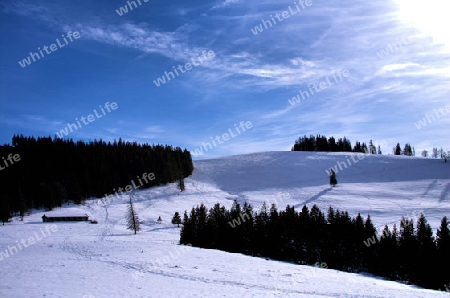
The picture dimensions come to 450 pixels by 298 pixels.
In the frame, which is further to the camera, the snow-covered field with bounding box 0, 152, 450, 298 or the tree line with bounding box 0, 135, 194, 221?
the tree line with bounding box 0, 135, 194, 221

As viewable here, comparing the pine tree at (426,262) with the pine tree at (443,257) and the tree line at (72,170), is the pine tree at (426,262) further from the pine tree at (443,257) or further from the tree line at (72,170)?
the tree line at (72,170)

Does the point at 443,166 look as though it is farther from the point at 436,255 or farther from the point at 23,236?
the point at 23,236

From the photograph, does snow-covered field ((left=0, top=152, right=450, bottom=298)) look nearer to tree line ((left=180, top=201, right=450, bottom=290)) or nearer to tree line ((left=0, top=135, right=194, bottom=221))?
tree line ((left=0, top=135, right=194, bottom=221))

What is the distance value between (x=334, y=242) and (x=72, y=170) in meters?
82.4

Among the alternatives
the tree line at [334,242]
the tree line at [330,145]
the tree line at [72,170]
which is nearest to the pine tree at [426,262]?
the tree line at [334,242]

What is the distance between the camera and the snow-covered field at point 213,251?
18688mm

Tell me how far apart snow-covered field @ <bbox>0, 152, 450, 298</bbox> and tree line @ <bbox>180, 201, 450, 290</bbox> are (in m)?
8.96

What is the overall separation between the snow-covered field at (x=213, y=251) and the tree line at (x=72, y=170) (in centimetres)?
613

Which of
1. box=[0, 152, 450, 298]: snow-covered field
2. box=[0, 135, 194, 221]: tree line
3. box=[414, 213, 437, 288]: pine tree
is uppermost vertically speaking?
box=[0, 135, 194, 221]: tree line

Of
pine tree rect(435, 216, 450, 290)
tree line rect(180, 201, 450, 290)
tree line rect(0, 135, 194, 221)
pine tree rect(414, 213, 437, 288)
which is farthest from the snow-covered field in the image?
pine tree rect(435, 216, 450, 290)

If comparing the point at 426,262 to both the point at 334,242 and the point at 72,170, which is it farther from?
the point at 72,170

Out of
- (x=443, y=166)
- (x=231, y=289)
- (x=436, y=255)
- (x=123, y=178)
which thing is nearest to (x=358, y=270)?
(x=436, y=255)

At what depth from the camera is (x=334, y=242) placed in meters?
46.4

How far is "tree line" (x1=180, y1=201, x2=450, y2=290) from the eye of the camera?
134ft
